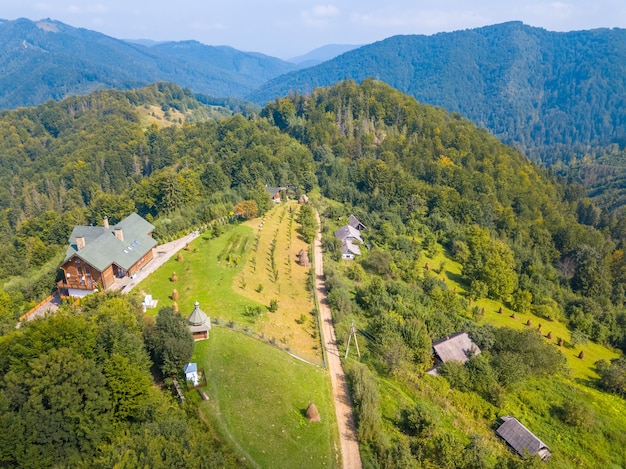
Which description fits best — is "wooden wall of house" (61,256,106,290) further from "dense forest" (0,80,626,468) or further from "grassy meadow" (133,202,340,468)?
"grassy meadow" (133,202,340,468)

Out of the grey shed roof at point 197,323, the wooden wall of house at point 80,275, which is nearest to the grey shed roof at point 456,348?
the grey shed roof at point 197,323

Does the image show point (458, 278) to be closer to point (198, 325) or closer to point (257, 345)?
point (257, 345)

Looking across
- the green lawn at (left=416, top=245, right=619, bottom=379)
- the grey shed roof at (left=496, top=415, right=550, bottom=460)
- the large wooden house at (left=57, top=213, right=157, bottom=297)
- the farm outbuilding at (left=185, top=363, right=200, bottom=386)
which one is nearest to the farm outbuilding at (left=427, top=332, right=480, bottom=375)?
the grey shed roof at (left=496, top=415, right=550, bottom=460)

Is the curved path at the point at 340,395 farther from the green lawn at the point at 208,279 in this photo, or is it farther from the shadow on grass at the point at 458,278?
the shadow on grass at the point at 458,278

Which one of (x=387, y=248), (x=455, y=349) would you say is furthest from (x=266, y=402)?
(x=387, y=248)

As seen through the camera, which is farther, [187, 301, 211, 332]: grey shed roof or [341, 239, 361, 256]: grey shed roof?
[341, 239, 361, 256]: grey shed roof
